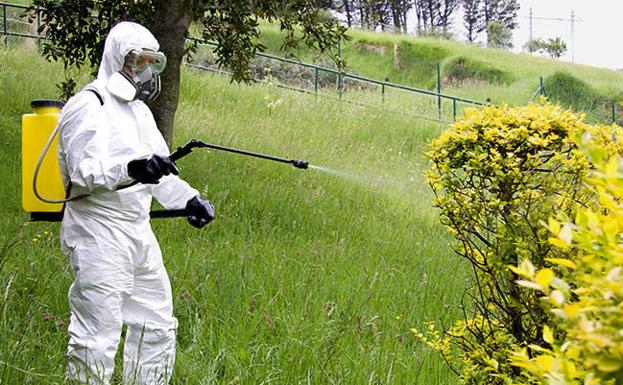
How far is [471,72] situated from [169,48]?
85.5ft

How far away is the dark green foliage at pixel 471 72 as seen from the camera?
3134 cm

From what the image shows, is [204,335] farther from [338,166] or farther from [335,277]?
[338,166]

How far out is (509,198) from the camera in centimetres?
328

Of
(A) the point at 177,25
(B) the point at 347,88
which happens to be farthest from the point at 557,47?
(A) the point at 177,25

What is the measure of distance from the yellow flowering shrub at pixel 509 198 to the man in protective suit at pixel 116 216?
129 cm

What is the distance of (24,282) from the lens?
4824 millimetres

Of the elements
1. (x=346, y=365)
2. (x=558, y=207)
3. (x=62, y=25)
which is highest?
(x=62, y=25)

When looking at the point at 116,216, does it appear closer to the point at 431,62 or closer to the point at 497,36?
the point at 431,62

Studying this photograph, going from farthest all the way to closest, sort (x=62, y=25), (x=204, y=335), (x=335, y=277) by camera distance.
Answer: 1. (x=62, y=25)
2. (x=335, y=277)
3. (x=204, y=335)

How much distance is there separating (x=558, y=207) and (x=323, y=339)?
1.59 meters

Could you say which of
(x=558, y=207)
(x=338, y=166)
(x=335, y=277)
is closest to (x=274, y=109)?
(x=338, y=166)

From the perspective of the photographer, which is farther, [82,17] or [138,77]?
[82,17]

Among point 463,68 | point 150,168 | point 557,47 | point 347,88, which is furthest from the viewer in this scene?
point 557,47

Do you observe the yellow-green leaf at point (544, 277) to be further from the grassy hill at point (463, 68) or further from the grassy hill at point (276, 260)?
the grassy hill at point (463, 68)
